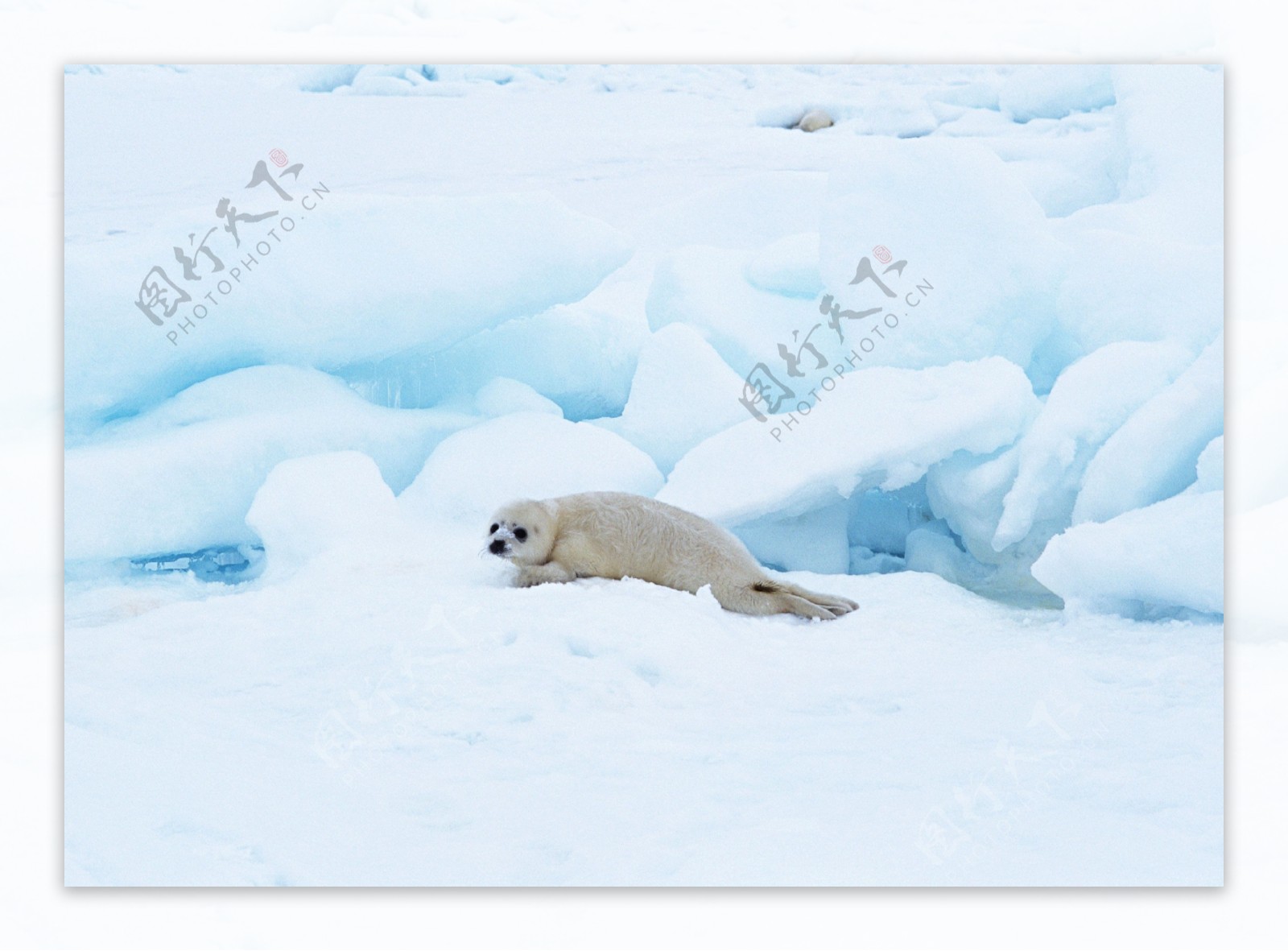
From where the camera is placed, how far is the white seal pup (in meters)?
3.26

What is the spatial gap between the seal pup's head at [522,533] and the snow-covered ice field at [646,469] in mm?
142

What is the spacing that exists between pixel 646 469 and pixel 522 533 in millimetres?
866

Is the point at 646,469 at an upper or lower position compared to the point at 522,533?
upper

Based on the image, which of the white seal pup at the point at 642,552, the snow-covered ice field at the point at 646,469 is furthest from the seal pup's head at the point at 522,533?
the snow-covered ice field at the point at 646,469

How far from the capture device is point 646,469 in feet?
13.5

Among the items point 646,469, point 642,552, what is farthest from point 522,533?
point 646,469

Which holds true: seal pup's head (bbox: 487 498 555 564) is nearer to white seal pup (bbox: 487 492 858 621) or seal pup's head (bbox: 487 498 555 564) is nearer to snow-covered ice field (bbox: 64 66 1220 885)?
white seal pup (bbox: 487 492 858 621)

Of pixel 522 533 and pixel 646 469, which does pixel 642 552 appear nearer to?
pixel 522 533

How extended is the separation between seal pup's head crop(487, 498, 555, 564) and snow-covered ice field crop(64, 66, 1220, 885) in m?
0.14

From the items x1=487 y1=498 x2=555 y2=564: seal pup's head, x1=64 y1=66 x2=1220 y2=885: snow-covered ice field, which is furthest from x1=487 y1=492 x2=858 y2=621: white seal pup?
x1=64 y1=66 x2=1220 y2=885: snow-covered ice field

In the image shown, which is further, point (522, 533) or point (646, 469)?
point (646, 469)

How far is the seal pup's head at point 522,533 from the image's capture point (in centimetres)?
329

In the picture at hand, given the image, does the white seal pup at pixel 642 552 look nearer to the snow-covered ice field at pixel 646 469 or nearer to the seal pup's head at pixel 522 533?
the seal pup's head at pixel 522 533
